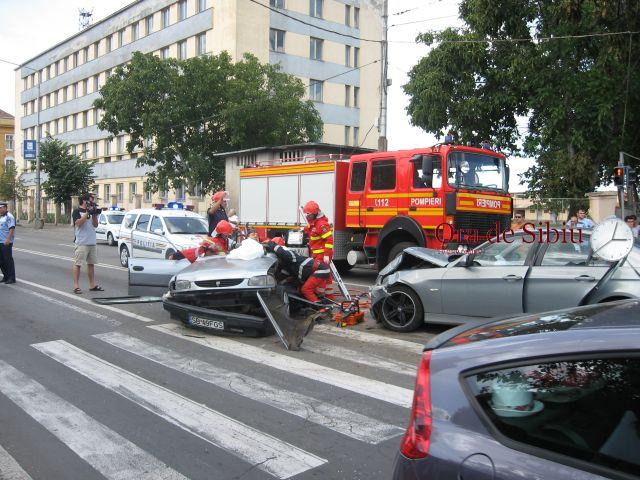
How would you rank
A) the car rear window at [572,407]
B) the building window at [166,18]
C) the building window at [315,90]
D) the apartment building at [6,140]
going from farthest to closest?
1. the apartment building at [6,140]
2. the building window at [166,18]
3. the building window at [315,90]
4. the car rear window at [572,407]

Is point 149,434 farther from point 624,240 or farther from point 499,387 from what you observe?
point 624,240

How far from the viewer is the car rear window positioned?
1.88 metres

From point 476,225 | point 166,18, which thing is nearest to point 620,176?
point 476,225

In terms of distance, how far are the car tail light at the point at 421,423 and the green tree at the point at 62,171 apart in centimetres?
4415

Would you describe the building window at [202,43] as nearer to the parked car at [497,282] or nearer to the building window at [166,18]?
the building window at [166,18]

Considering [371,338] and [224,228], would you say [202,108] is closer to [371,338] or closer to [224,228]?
[224,228]

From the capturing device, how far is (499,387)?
2125 millimetres

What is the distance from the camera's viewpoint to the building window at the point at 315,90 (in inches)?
1721

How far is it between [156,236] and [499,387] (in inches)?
524

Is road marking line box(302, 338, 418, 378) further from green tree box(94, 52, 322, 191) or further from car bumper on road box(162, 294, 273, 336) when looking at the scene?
green tree box(94, 52, 322, 191)

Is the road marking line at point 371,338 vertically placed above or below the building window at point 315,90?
below

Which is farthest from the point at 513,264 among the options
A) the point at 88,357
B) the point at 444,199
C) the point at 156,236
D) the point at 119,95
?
the point at 119,95

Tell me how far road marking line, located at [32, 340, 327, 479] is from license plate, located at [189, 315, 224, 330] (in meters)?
1.31

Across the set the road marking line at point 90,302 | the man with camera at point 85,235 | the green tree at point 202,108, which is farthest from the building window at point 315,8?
the man with camera at point 85,235
